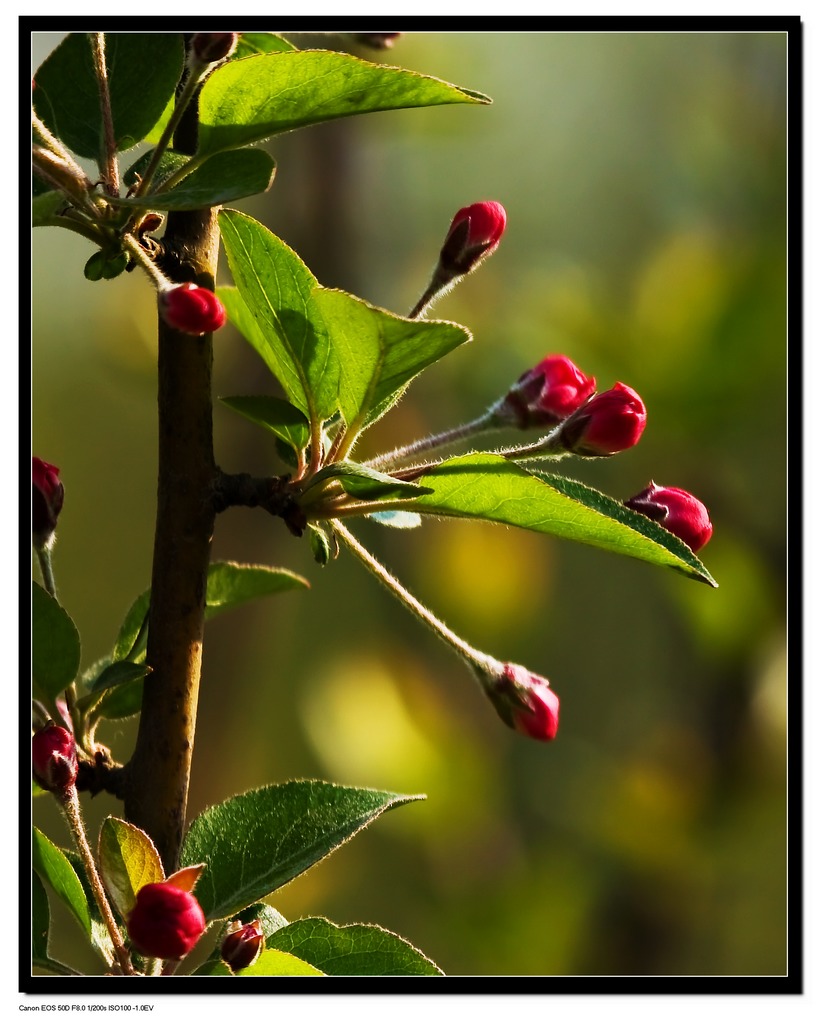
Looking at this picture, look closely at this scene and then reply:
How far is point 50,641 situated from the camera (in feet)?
2.09

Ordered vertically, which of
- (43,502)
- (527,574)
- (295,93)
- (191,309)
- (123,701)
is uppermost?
(295,93)

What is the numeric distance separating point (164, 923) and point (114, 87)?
0.43m

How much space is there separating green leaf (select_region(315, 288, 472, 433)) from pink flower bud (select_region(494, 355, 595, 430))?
0.22 feet

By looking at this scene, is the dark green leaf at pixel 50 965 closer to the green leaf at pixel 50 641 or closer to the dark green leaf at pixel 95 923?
the dark green leaf at pixel 95 923

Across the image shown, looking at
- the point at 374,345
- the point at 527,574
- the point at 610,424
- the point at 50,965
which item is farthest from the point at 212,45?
the point at 527,574

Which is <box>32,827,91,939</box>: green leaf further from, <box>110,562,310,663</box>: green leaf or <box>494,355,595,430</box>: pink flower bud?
<box>494,355,595,430</box>: pink flower bud

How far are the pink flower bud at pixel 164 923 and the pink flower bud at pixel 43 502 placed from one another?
0.25 meters

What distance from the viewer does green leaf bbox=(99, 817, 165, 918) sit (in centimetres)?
57

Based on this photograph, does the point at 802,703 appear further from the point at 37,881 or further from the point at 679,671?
the point at 679,671

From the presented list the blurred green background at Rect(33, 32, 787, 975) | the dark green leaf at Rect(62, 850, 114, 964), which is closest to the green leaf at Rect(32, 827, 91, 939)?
the dark green leaf at Rect(62, 850, 114, 964)

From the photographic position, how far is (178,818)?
647 mm

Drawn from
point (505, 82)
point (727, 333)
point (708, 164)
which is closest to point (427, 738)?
point (727, 333)

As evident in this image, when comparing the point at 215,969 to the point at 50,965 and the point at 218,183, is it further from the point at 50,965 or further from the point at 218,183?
the point at 218,183

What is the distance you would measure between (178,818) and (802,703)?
15.7 inches
